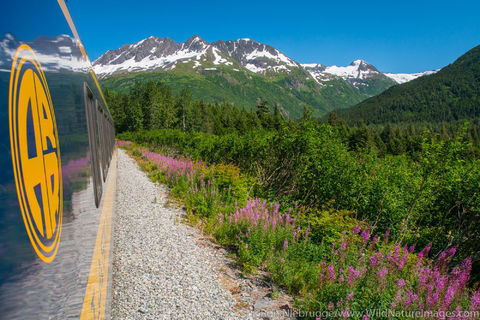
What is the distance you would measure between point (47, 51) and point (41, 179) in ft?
2.79

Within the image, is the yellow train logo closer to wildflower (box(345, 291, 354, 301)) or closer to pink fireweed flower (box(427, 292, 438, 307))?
wildflower (box(345, 291, 354, 301))

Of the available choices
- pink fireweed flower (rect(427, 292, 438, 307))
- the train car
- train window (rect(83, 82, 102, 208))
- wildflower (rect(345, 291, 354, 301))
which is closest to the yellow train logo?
the train car

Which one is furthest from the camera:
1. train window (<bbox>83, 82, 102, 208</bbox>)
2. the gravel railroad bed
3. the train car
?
the gravel railroad bed

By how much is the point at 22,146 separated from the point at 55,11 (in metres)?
1.40

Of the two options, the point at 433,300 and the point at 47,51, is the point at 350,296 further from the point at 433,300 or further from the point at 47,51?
the point at 47,51

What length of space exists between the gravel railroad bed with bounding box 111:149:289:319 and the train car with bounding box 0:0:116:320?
1538 millimetres

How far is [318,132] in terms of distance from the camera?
25.9ft

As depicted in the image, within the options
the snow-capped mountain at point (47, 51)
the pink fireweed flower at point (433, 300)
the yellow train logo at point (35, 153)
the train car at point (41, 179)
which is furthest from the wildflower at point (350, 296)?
the snow-capped mountain at point (47, 51)

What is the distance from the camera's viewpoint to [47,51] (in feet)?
5.07

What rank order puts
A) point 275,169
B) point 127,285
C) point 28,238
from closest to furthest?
1. point 28,238
2. point 127,285
3. point 275,169

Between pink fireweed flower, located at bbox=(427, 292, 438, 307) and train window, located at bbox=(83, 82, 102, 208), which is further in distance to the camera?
pink fireweed flower, located at bbox=(427, 292, 438, 307)

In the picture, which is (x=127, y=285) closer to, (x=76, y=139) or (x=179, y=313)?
(x=179, y=313)

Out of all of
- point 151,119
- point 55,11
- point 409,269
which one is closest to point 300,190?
point 409,269

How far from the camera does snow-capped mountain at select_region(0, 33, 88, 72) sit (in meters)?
0.99
